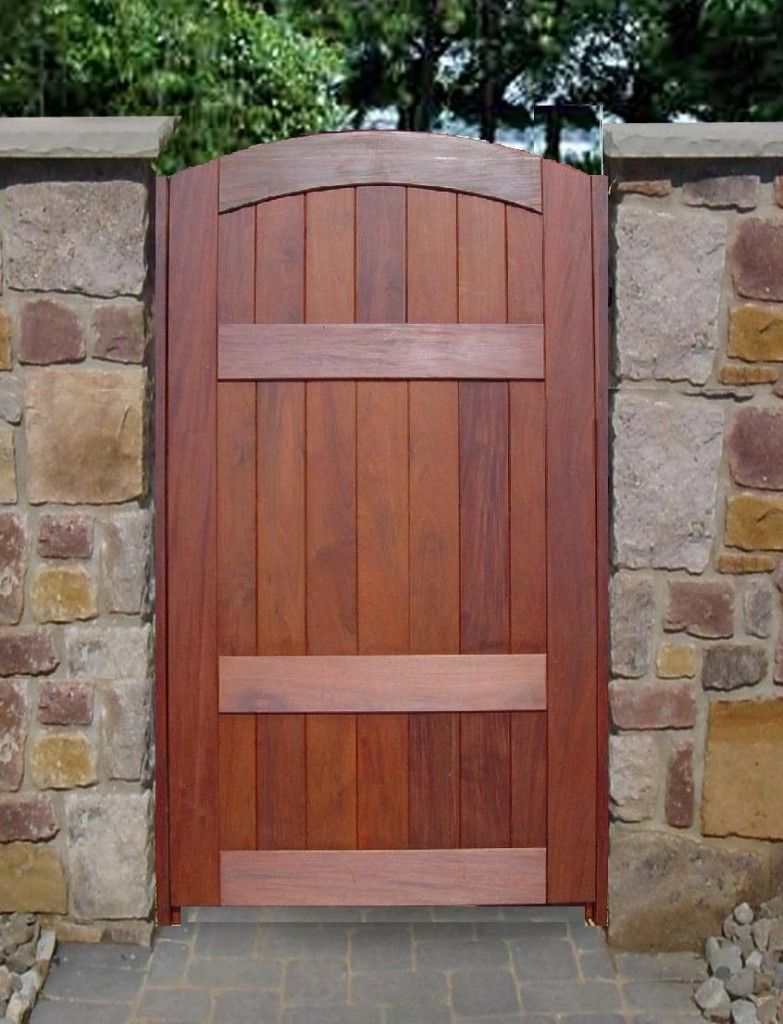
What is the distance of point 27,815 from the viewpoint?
123 inches

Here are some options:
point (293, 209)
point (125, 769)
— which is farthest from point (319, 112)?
point (125, 769)

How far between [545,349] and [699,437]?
437 millimetres

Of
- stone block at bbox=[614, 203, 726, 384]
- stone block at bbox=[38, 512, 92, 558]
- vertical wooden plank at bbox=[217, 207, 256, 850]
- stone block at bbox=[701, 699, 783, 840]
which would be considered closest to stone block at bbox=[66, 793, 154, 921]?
vertical wooden plank at bbox=[217, 207, 256, 850]

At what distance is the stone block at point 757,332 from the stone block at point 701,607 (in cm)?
56

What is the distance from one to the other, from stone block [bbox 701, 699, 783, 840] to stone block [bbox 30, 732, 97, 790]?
1.53m

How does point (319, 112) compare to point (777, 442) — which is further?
point (319, 112)

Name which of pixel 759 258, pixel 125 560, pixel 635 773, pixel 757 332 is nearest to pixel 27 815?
pixel 125 560

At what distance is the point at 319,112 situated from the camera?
974 cm

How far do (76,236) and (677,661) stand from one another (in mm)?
1789

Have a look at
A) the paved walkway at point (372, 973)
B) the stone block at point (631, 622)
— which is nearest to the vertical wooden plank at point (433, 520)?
the paved walkway at point (372, 973)

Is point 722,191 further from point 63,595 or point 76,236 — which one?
point 63,595

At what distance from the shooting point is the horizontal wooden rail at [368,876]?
128 inches

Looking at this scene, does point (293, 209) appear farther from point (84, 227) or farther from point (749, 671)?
point (749, 671)

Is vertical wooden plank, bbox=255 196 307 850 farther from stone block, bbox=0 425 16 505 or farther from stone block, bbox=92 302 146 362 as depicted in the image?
stone block, bbox=0 425 16 505
